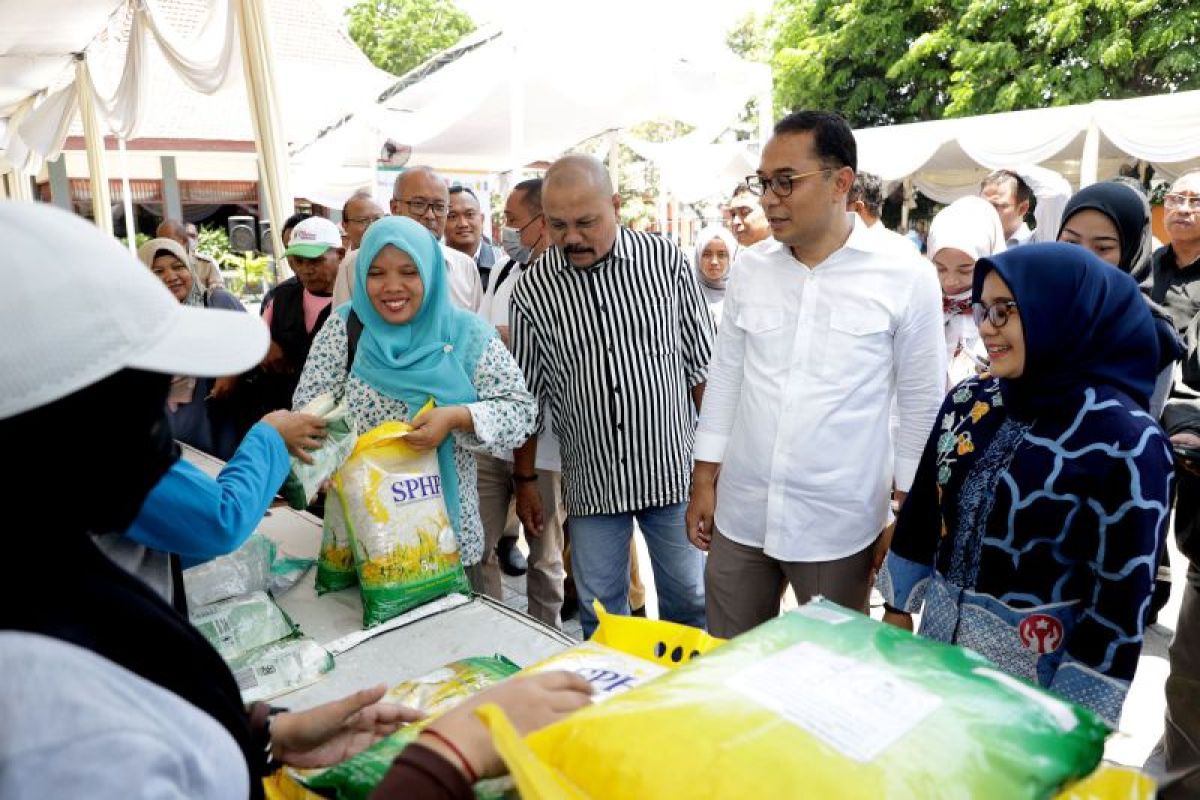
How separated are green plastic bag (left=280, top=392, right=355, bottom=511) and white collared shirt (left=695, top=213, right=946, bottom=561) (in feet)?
3.63

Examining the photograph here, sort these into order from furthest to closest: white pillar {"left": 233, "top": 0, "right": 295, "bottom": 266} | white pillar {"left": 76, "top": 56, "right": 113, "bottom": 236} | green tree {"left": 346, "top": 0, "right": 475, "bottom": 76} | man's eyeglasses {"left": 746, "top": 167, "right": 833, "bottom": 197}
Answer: green tree {"left": 346, "top": 0, "right": 475, "bottom": 76}, white pillar {"left": 76, "top": 56, "right": 113, "bottom": 236}, white pillar {"left": 233, "top": 0, "right": 295, "bottom": 266}, man's eyeglasses {"left": 746, "top": 167, "right": 833, "bottom": 197}

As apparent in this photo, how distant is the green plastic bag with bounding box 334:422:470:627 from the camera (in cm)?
179

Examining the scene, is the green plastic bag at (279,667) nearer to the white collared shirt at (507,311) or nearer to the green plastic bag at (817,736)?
the green plastic bag at (817,736)

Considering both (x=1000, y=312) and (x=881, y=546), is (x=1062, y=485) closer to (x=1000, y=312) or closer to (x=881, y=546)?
(x=1000, y=312)

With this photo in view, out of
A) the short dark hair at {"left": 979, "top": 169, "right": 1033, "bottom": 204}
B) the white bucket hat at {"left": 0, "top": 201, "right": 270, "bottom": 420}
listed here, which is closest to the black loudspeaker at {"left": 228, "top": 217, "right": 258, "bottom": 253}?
the short dark hair at {"left": 979, "top": 169, "right": 1033, "bottom": 204}

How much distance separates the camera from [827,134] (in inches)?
84.6

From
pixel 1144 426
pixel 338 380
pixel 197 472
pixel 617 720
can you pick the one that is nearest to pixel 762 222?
pixel 338 380

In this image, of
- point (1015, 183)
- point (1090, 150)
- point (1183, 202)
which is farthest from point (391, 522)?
point (1090, 150)

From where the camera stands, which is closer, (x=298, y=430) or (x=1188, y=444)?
(x=298, y=430)

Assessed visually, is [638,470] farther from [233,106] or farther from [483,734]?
[233,106]

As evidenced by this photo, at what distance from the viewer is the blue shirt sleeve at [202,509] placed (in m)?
1.27

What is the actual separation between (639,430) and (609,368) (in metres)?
0.22

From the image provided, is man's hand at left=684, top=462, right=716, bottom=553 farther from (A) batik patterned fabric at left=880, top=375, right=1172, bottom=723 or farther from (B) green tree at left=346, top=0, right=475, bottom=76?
(B) green tree at left=346, top=0, right=475, bottom=76

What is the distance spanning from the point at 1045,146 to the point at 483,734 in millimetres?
12550
